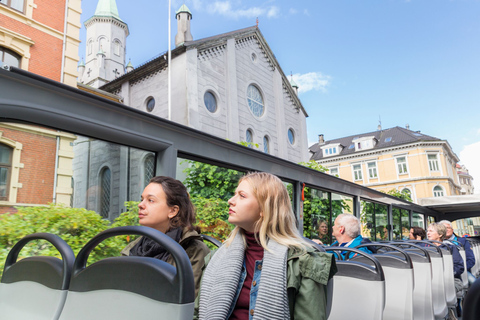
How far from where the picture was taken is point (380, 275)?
8.35 ft

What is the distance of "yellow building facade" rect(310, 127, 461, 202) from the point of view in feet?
130

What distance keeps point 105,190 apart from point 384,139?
4582 centimetres

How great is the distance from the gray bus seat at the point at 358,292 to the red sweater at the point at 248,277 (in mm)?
837

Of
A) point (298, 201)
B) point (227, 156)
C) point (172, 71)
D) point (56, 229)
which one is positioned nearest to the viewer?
point (56, 229)

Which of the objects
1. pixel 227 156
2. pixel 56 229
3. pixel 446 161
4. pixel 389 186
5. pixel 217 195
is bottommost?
pixel 56 229

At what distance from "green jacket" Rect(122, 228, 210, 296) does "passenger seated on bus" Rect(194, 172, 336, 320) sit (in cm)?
11

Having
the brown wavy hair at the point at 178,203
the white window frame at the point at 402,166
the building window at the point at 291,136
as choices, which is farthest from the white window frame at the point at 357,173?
the brown wavy hair at the point at 178,203

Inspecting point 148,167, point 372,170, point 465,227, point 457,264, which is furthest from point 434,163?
point 148,167

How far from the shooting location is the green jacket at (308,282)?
1.69 metres

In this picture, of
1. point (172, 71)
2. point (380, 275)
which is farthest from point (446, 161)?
point (380, 275)

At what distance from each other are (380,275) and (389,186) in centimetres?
4200

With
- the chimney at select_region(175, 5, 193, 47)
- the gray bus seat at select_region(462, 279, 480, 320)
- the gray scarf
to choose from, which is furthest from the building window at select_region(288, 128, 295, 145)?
the gray bus seat at select_region(462, 279, 480, 320)

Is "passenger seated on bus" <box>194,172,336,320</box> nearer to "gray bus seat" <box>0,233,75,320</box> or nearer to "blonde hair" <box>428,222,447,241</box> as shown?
"gray bus seat" <box>0,233,75,320</box>

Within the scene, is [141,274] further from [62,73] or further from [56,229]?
[62,73]
